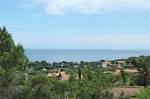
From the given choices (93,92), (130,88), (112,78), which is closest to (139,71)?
(130,88)

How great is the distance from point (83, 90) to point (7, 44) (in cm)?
764

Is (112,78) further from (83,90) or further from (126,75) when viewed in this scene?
(126,75)

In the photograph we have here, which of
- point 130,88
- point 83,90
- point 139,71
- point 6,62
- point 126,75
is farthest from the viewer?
point 126,75

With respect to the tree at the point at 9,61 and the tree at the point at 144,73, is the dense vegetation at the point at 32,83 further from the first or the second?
the tree at the point at 144,73

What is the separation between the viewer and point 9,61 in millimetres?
20203

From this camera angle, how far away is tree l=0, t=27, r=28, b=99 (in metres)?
20.1

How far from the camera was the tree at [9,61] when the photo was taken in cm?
2011

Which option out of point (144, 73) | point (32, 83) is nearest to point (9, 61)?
point (32, 83)

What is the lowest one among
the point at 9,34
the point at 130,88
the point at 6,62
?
the point at 130,88

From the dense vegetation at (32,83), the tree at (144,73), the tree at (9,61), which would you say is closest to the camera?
the tree at (9,61)

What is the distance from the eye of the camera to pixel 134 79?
50906 mm

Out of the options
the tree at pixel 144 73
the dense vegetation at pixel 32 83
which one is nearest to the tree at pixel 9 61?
the dense vegetation at pixel 32 83

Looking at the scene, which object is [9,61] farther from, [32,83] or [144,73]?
[144,73]

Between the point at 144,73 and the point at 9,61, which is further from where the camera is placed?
the point at 144,73
